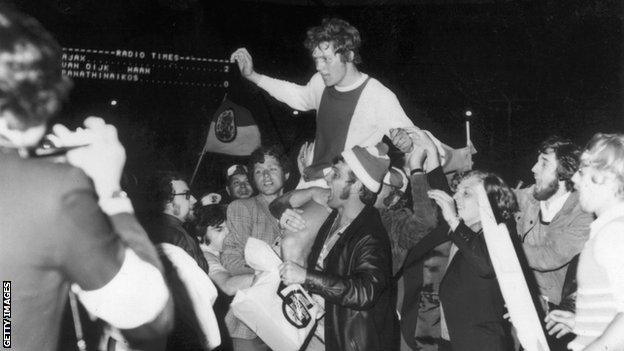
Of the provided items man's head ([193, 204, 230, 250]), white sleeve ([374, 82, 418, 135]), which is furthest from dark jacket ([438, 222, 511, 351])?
man's head ([193, 204, 230, 250])

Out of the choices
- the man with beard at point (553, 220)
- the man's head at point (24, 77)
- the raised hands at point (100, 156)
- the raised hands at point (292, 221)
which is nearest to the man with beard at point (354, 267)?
the raised hands at point (292, 221)

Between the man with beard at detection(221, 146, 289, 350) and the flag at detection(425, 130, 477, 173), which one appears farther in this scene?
the flag at detection(425, 130, 477, 173)

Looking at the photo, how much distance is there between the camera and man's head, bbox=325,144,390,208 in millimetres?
2773

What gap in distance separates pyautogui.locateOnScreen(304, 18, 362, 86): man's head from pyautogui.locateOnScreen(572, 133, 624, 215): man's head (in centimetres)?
169

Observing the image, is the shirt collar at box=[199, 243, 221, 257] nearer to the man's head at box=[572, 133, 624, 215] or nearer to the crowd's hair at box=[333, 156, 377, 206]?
the crowd's hair at box=[333, 156, 377, 206]

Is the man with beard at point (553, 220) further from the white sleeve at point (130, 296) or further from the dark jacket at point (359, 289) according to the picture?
the white sleeve at point (130, 296)

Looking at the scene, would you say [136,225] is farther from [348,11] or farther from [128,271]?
[348,11]

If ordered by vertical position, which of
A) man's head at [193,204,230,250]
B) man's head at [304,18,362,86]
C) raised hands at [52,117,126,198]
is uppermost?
man's head at [304,18,362,86]

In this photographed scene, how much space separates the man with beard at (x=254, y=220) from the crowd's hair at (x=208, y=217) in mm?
184

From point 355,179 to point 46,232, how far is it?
1848 millimetres

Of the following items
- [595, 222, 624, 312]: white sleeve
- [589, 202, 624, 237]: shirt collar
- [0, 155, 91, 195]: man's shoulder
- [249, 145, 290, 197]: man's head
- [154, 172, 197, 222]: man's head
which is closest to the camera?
[0, 155, 91, 195]: man's shoulder

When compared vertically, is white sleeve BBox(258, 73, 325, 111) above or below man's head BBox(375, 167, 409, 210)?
above

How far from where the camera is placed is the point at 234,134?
475 centimetres

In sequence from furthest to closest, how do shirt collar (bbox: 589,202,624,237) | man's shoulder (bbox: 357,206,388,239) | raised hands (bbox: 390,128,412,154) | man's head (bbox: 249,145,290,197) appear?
man's head (bbox: 249,145,290,197) → raised hands (bbox: 390,128,412,154) → man's shoulder (bbox: 357,206,388,239) → shirt collar (bbox: 589,202,624,237)
